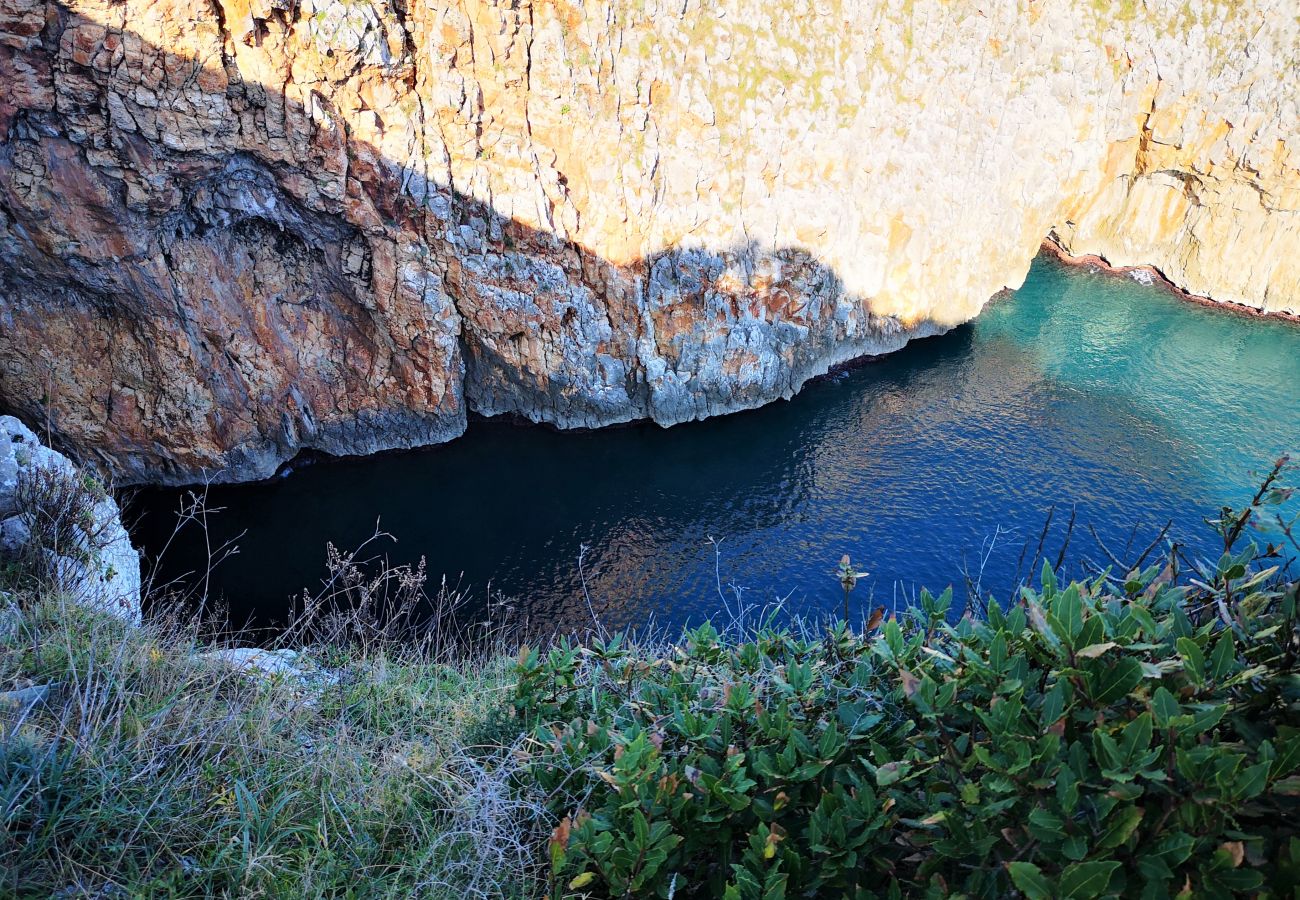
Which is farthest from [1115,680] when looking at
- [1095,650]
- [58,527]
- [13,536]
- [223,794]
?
[13,536]

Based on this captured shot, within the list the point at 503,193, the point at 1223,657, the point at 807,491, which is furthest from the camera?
the point at 807,491

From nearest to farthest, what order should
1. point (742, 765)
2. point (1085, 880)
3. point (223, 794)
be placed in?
1. point (1085, 880)
2. point (742, 765)
3. point (223, 794)

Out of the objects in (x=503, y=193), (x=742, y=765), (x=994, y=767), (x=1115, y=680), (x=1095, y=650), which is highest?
(x=503, y=193)

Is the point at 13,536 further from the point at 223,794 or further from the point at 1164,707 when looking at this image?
the point at 1164,707

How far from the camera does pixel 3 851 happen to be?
322 centimetres

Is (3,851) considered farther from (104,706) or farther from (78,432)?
(78,432)

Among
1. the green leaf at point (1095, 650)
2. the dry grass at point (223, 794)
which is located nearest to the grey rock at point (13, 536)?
the dry grass at point (223, 794)

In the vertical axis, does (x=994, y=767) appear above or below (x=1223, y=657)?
below

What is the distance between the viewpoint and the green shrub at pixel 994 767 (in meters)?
2.00

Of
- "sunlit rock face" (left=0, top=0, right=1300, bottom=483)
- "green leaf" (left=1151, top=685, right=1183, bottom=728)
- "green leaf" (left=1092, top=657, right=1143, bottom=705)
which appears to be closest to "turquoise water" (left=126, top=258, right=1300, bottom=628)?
"sunlit rock face" (left=0, top=0, right=1300, bottom=483)

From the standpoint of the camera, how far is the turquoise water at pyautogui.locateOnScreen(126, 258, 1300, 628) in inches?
780

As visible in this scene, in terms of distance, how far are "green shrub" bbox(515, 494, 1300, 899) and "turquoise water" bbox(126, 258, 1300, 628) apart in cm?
1399

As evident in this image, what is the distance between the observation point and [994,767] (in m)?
2.24

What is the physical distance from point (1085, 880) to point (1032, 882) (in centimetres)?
13
